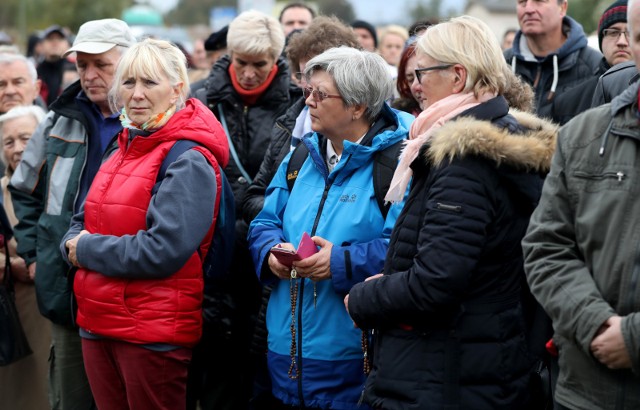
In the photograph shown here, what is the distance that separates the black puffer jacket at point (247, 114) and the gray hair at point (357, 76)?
1.31 m

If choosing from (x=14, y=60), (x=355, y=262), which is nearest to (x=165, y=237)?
(x=355, y=262)

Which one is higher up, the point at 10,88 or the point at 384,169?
the point at 384,169

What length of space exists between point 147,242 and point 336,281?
88 centimetres

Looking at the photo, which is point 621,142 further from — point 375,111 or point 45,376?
point 45,376

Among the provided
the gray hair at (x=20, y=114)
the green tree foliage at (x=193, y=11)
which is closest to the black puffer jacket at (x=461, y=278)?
the gray hair at (x=20, y=114)

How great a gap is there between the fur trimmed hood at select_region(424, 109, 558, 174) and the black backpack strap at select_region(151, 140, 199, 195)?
4.57ft

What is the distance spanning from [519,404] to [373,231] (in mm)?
1099

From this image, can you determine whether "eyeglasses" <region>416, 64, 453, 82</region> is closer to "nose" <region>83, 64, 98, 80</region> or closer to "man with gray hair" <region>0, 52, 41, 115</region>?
"nose" <region>83, 64, 98, 80</region>

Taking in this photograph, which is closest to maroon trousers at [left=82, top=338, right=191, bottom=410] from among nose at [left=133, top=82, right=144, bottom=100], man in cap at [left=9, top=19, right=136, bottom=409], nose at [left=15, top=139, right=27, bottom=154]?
man in cap at [left=9, top=19, right=136, bottom=409]

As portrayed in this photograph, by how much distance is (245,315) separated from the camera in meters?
5.40

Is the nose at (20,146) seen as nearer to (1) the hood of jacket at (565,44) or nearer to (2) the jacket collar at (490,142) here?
(1) the hood of jacket at (565,44)

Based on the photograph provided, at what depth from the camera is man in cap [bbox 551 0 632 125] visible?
5375 mm

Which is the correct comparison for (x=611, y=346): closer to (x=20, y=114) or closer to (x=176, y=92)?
(x=176, y=92)

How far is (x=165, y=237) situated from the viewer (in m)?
4.11
